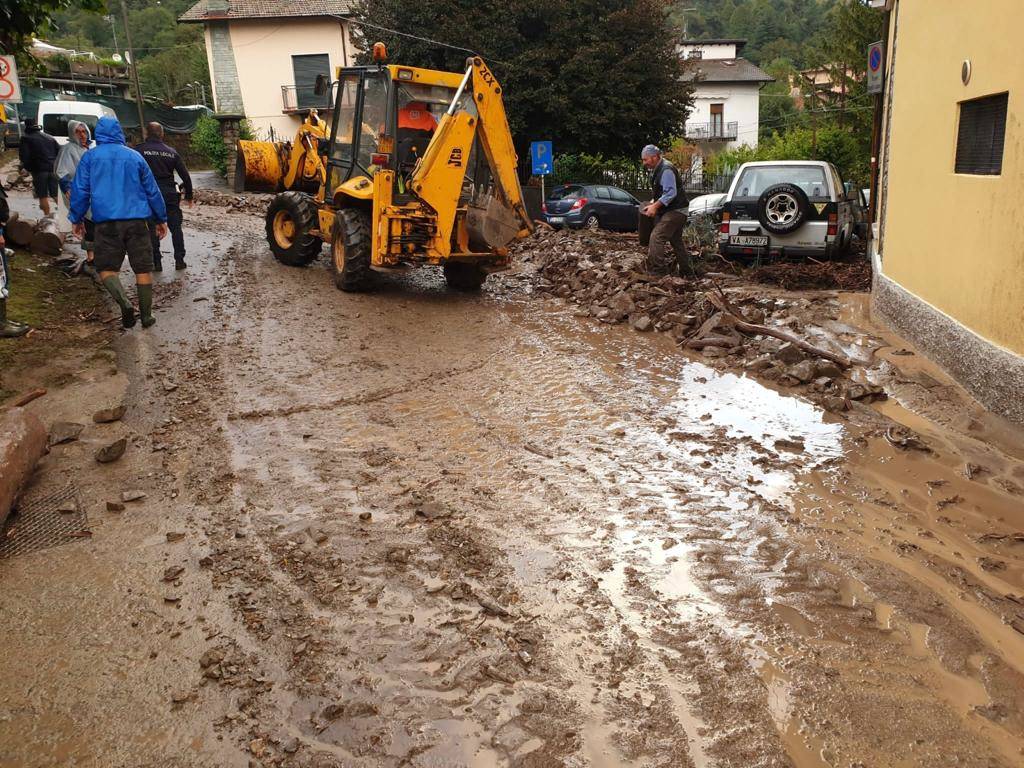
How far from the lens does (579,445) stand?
5781 mm

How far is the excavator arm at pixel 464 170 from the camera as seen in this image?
9.43 m

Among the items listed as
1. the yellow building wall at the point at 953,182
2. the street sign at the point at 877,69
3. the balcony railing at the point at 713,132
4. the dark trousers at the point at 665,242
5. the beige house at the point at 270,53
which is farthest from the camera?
the balcony railing at the point at 713,132

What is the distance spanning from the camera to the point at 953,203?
7.17m

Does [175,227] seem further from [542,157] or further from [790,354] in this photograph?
[542,157]

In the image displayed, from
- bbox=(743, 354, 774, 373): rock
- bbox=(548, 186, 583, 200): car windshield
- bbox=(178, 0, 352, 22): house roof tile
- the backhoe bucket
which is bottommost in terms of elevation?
bbox=(743, 354, 774, 373): rock

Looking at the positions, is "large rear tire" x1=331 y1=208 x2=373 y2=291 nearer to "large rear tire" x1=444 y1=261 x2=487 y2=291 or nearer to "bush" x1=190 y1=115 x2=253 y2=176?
A: "large rear tire" x1=444 y1=261 x2=487 y2=291

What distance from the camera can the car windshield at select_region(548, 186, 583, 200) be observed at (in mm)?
21531

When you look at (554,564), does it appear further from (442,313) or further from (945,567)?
(442,313)

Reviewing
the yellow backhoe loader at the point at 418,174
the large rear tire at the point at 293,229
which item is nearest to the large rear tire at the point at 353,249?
the yellow backhoe loader at the point at 418,174

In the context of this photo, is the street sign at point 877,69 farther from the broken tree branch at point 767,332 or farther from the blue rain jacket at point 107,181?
the blue rain jacket at point 107,181

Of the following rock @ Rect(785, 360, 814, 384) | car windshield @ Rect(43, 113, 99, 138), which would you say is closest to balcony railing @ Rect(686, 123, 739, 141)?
car windshield @ Rect(43, 113, 99, 138)

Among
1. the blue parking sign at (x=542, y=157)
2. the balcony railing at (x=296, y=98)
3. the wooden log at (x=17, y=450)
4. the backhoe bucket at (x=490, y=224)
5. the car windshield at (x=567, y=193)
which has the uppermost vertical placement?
the balcony railing at (x=296, y=98)

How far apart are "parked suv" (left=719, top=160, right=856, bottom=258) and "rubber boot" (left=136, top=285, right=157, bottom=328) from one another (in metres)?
8.10

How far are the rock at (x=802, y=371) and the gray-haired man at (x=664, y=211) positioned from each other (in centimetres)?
408
